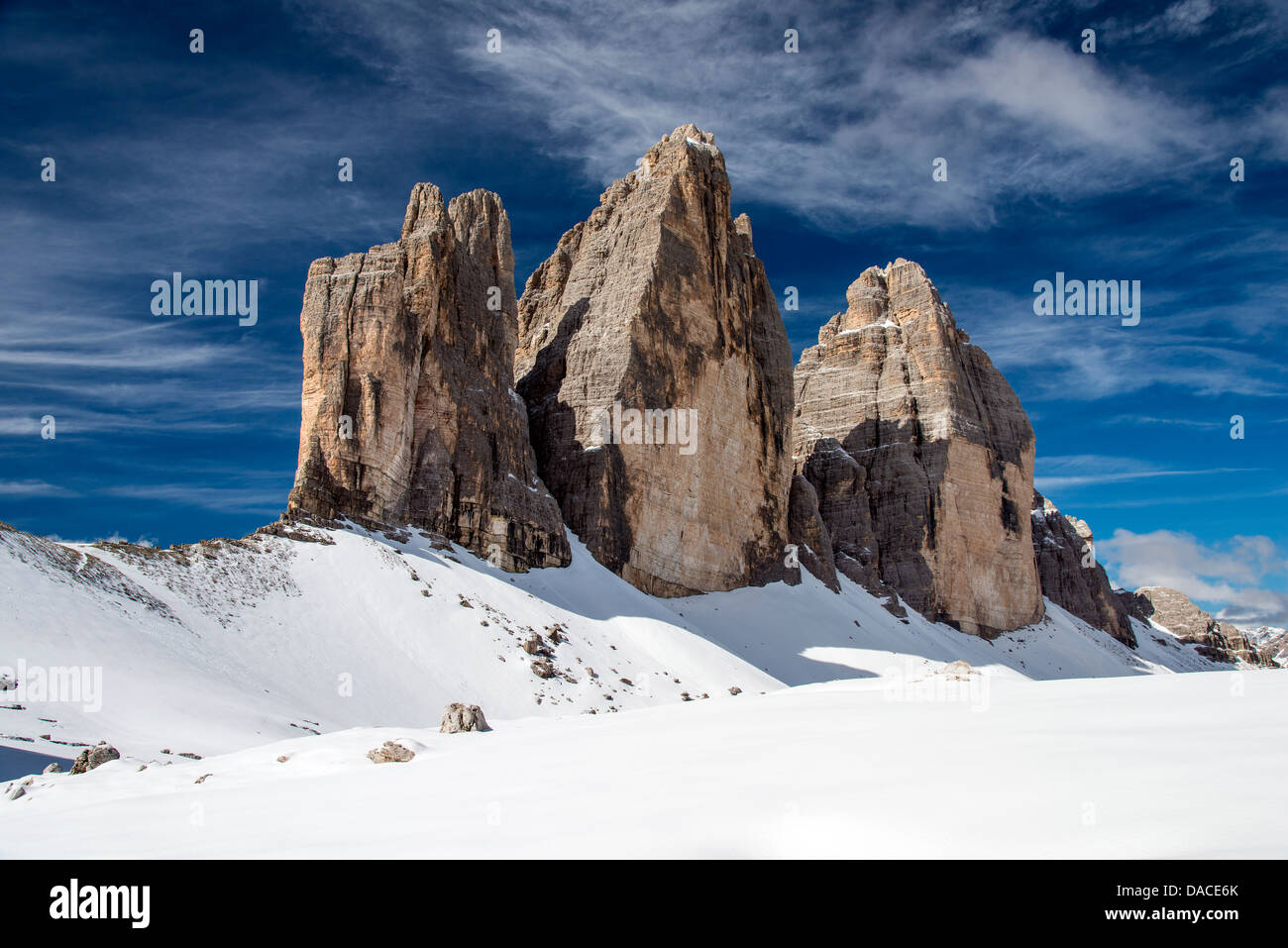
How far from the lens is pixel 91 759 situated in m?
11.3

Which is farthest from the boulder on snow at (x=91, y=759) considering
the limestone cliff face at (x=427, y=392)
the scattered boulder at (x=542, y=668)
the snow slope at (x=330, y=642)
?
the limestone cliff face at (x=427, y=392)

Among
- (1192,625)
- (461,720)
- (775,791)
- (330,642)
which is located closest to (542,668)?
(330,642)

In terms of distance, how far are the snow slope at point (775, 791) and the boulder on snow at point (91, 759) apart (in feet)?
3.87

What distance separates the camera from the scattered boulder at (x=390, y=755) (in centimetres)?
956

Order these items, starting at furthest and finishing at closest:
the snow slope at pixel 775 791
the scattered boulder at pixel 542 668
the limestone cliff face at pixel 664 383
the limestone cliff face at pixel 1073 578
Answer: the limestone cliff face at pixel 1073 578, the limestone cliff face at pixel 664 383, the scattered boulder at pixel 542 668, the snow slope at pixel 775 791

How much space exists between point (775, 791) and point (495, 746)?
4992 millimetres

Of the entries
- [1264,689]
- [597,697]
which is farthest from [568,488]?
[1264,689]

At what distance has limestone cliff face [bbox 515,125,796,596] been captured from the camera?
44906 millimetres

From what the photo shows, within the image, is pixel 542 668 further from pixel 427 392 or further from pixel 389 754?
pixel 389 754

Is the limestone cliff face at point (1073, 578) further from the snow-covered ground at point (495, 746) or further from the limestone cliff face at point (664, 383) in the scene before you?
the snow-covered ground at point (495, 746)

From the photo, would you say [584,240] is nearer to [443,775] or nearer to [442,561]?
[442,561]

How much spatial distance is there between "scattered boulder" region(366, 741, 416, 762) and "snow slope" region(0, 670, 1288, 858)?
0.11m

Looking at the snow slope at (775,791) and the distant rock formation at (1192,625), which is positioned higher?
the snow slope at (775,791)
